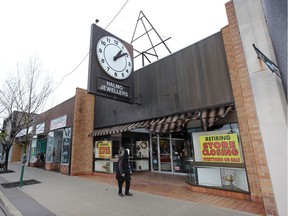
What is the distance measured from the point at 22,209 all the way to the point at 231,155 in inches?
256

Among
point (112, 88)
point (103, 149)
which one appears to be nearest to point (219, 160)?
point (112, 88)

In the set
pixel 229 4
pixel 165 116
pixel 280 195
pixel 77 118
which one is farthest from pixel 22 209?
pixel 229 4

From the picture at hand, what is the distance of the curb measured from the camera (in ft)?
15.2

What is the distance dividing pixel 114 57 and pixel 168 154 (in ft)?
21.9

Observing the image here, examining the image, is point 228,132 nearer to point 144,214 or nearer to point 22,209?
point 144,214

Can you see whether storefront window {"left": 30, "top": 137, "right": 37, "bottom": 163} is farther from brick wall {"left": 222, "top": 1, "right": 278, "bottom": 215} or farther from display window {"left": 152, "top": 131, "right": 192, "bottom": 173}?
brick wall {"left": 222, "top": 1, "right": 278, "bottom": 215}

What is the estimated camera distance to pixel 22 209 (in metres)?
4.93

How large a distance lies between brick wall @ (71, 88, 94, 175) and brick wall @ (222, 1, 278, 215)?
9.46m

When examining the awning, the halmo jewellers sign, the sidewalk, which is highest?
the halmo jewellers sign

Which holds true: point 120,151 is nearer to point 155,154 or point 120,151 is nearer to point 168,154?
point 155,154

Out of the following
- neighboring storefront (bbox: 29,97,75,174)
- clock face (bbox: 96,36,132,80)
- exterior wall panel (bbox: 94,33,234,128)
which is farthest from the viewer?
neighboring storefront (bbox: 29,97,75,174)

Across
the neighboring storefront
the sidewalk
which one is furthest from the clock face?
the neighboring storefront

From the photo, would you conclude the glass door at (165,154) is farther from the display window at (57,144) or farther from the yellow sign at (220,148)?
the display window at (57,144)

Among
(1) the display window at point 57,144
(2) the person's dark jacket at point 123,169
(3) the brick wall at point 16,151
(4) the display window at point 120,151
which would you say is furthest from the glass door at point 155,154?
(3) the brick wall at point 16,151
